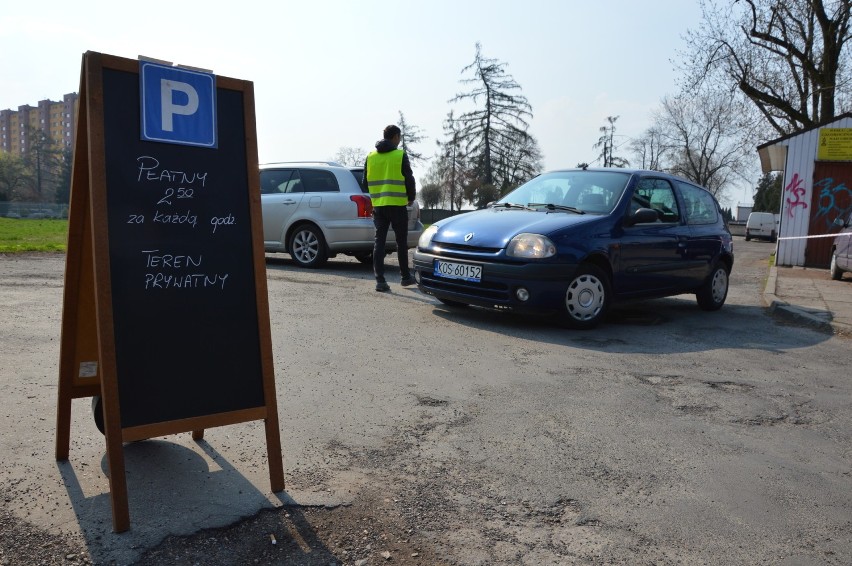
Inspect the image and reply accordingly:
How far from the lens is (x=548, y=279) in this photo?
671cm

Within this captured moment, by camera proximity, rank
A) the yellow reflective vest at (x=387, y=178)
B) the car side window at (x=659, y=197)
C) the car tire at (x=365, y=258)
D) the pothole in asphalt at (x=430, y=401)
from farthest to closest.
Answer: the car tire at (x=365, y=258)
the yellow reflective vest at (x=387, y=178)
the car side window at (x=659, y=197)
the pothole in asphalt at (x=430, y=401)

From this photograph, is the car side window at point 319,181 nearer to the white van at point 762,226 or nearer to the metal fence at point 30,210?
the white van at point 762,226

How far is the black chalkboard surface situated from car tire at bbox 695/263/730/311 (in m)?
6.95

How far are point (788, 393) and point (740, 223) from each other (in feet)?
214

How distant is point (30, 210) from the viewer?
166ft

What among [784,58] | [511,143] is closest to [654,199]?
[784,58]

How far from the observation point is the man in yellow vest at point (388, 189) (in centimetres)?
899

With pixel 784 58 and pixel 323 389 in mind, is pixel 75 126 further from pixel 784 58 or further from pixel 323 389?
pixel 784 58

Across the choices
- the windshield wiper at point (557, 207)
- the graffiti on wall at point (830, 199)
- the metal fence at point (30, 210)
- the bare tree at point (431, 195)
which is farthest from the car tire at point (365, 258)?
the metal fence at point (30, 210)

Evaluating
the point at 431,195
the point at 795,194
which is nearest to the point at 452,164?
the point at 431,195

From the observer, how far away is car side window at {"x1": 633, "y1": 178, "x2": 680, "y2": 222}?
7844 mm

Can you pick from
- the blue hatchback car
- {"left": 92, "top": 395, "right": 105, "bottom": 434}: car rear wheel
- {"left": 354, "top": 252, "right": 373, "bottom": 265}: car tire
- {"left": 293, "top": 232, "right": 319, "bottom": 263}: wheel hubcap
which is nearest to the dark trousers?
the blue hatchback car

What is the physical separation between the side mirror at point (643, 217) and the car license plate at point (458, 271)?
5.69ft

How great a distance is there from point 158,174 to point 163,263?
0.35 meters
